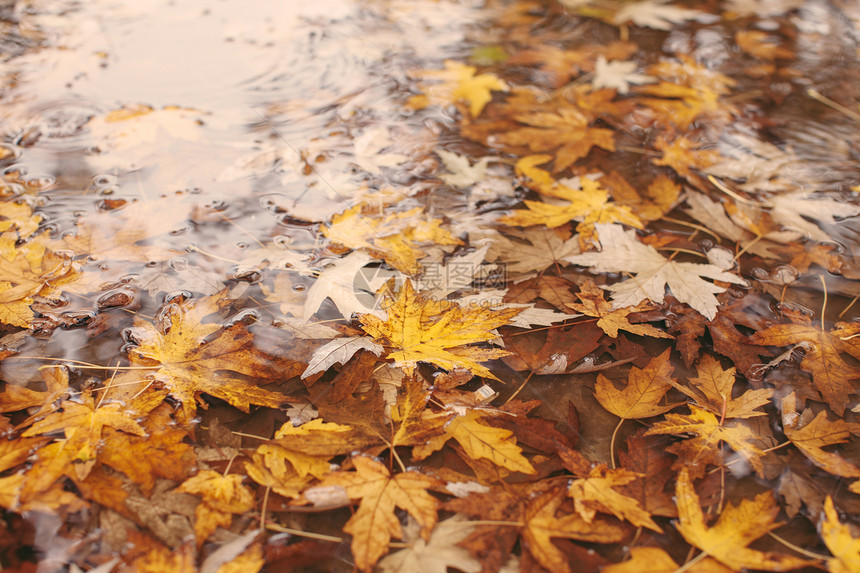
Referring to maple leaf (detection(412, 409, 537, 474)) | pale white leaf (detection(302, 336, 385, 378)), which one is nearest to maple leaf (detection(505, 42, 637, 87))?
pale white leaf (detection(302, 336, 385, 378))

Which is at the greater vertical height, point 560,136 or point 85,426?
point 560,136

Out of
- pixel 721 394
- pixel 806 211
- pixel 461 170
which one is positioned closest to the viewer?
pixel 721 394

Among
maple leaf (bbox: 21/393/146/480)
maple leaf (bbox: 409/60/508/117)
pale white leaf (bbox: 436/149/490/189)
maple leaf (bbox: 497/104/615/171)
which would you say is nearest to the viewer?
maple leaf (bbox: 21/393/146/480)

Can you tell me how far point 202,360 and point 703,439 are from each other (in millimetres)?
1205

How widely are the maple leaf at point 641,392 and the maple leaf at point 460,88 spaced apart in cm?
135

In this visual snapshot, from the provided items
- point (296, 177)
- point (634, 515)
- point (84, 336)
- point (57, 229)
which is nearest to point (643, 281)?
point (634, 515)

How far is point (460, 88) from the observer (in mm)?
2330

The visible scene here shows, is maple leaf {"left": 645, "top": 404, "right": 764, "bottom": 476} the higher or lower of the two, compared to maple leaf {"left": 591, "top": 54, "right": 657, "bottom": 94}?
lower

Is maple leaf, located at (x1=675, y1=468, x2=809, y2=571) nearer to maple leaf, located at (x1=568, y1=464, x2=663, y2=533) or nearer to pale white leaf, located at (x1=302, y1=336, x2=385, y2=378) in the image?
maple leaf, located at (x1=568, y1=464, x2=663, y2=533)

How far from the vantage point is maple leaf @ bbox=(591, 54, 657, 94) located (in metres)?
2.39

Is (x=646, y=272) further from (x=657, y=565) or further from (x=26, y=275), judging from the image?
(x=26, y=275)

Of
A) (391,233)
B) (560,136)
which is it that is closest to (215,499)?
(391,233)

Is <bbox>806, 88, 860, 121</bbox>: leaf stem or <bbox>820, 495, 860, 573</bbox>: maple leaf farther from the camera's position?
<bbox>806, 88, 860, 121</bbox>: leaf stem

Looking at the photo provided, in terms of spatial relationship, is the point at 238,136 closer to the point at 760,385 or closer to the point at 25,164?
the point at 25,164
